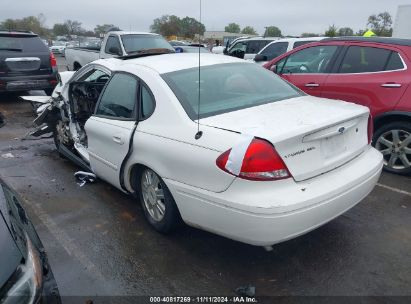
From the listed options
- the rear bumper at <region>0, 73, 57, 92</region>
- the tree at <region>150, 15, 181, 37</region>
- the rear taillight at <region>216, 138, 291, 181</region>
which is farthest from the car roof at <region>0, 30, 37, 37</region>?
the rear taillight at <region>216, 138, 291, 181</region>

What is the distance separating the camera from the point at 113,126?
147 inches

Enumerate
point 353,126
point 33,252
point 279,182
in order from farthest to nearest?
point 353,126 → point 279,182 → point 33,252

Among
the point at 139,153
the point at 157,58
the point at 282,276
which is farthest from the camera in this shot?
the point at 157,58

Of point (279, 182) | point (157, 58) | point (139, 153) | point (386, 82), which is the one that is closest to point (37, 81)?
point (157, 58)

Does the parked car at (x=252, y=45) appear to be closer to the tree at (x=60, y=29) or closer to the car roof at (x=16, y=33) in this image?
the car roof at (x=16, y=33)

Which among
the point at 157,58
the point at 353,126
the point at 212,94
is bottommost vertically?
the point at 353,126

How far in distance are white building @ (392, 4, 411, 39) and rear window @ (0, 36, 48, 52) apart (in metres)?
10.8

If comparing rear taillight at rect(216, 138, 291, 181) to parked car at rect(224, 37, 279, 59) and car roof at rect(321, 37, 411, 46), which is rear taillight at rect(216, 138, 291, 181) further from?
parked car at rect(224, 37, 279, 59)

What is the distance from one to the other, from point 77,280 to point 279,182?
167cm

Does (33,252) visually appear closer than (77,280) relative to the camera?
Yes

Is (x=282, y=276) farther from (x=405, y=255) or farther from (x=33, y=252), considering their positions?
(x=33, y=252)

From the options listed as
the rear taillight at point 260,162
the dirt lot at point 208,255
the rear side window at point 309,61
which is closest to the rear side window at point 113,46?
the rear side window at point 309,61

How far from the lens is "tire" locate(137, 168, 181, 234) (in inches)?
124

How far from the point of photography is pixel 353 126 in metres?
3.12
